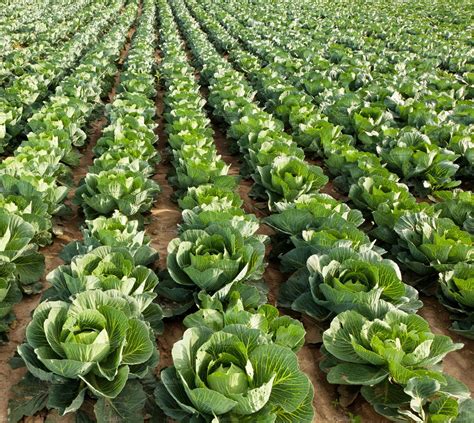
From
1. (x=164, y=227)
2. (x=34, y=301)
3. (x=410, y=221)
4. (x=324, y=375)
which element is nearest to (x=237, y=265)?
(x=324, y=375)

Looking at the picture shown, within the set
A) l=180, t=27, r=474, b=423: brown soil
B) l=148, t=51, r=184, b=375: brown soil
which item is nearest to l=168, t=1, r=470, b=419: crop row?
l=180, t=27, r=474, b=423: brown soil

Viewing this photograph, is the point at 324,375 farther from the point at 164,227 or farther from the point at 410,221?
the point at 164,227

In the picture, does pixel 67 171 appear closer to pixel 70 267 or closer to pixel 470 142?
pixel 70 267

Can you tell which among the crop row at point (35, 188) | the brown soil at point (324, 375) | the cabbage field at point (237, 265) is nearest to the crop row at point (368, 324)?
the cabbage field at point (237, 265)

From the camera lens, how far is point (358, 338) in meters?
2.97

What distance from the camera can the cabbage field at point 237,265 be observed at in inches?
105

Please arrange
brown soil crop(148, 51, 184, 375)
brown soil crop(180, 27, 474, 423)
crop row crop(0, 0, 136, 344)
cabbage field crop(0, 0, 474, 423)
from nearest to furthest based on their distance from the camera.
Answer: cabbage field crop(0, 0, 474, 423)
brown soil crop(180, 27, 474, 423)
brown soil crop(148, 51, 184, 375)
crop row crop(0, 0, 136, 344)

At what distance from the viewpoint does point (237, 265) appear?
3455mm

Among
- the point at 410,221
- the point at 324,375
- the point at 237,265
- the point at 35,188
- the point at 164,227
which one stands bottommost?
the point at 324,375

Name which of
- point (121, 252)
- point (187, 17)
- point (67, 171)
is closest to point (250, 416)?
point (121, 252)

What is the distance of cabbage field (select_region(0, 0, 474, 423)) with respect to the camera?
105 inches

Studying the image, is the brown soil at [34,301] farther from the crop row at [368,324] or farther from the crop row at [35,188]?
the crop row at [368,324]

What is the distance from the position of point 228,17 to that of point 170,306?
805 inches

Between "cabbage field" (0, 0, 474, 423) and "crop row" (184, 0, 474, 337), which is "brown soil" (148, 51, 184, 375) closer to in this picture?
"cabbage field" (0, 0, 474, 423)
